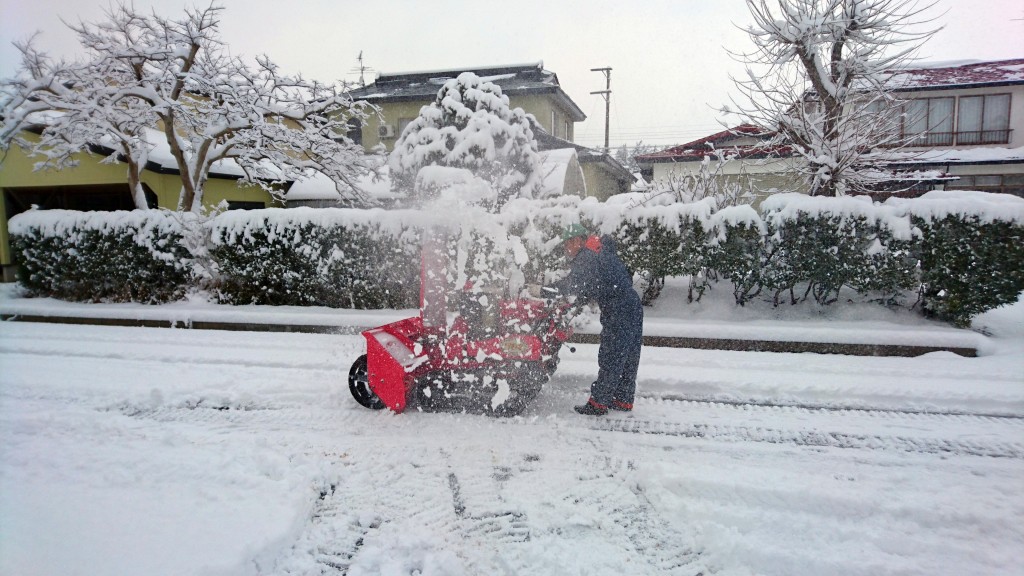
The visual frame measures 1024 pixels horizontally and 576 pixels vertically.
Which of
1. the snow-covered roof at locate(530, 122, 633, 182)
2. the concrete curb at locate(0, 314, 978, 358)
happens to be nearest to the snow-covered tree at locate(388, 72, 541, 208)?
the snow-covered roof at locate(530, 122, 633, 182)

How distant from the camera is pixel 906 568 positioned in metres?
2.60

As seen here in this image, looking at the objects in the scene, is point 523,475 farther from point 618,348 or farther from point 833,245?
point 833,245

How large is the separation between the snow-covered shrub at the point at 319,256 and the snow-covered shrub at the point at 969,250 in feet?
24.4

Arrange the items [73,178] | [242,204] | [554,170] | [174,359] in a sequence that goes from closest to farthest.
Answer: [174,359], [73,178], [554,170], [242,204]

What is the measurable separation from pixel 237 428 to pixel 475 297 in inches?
85.2

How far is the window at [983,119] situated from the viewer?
832 inches

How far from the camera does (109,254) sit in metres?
10.3

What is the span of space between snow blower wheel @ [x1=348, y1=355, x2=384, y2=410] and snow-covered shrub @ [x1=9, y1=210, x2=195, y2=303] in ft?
22.9

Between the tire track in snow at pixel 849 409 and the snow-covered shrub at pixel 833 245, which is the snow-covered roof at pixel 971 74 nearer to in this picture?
the snow-covered shrub at pixel 833 245

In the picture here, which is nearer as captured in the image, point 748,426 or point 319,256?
point 748,426

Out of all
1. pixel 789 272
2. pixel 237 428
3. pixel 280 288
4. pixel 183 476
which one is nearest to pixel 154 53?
pixel 280 288

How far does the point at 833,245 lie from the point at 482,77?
15648 millimetres

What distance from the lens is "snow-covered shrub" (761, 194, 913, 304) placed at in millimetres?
7656

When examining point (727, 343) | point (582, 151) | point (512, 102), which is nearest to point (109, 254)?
point (727, 343)
